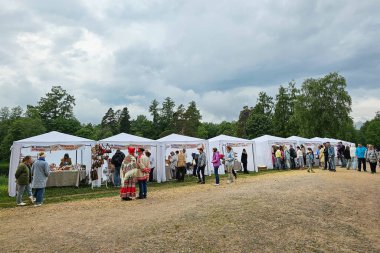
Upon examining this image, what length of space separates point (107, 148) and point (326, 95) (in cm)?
3499

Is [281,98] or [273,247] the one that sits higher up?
[281,98]

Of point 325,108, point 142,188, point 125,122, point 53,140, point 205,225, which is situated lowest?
point 205,225

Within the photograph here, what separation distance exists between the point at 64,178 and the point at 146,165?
6.46 metres

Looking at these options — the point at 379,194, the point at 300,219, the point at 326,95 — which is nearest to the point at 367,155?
the point at 379,194

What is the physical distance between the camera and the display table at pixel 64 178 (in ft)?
46.2

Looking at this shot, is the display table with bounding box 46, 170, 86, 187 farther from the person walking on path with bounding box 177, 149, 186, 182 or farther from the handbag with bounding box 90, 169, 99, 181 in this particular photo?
the person walking on path with bounding box 177, 149, 186, 182

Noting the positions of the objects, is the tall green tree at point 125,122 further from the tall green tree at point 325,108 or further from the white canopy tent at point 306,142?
the white canopy tent at point 306,142

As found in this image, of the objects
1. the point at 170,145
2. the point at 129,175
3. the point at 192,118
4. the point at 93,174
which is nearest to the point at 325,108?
the point at 170,145

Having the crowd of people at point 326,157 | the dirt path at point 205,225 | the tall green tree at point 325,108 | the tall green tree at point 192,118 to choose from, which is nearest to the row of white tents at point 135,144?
the crowd of people at point 326,157

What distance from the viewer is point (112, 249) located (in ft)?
16.3

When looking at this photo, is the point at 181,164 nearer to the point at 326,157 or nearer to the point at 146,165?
the point at 146,165

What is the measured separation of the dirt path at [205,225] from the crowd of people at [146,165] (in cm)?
70

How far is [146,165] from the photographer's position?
9.68m

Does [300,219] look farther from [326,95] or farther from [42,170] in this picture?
[326,95]
